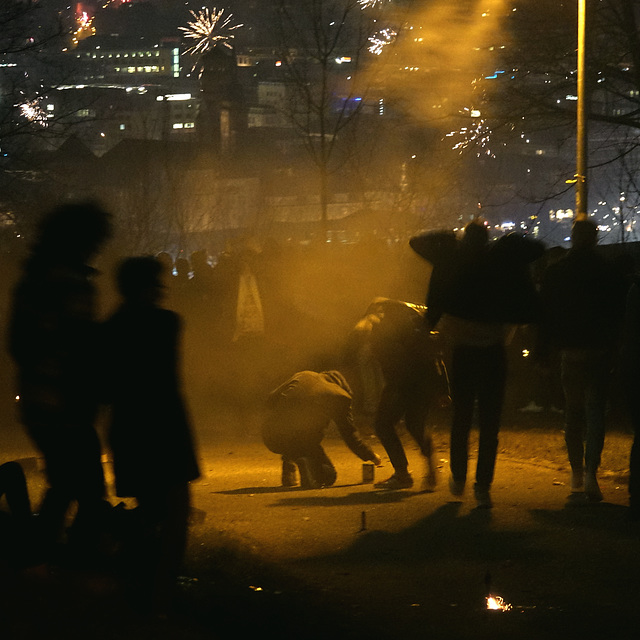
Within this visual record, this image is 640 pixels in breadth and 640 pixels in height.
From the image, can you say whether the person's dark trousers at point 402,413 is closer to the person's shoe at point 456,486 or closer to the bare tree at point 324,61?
the person's shoe at point 456,486

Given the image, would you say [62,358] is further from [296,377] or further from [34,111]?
[34,111]

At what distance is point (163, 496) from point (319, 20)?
671 inches

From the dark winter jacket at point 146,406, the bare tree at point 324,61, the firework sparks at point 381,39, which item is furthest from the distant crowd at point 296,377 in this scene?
the bare tree at point 324,61

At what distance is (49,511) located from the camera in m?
5.06

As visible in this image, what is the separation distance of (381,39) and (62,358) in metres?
15.9

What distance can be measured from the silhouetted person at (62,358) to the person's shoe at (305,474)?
4.08 metres

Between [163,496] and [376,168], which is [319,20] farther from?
[163,496]

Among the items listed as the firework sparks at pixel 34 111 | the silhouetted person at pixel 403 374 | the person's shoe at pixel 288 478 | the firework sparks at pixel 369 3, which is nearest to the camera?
the silhouetted person at pixel 403 374

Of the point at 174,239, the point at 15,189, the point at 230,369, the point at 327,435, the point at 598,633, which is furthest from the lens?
the point at 174,239

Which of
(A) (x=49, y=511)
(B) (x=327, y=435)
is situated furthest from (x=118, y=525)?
(B) (x=327, y=435)

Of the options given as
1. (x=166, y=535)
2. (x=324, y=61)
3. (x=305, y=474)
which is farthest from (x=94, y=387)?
(x=324, y=61)

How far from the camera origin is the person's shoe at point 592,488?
7.34m

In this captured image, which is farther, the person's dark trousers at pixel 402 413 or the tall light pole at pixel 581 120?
the tall light pole at pixel 581 120

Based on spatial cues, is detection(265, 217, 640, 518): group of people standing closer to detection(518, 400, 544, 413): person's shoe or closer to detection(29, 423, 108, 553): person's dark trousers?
detection(29, 423, 108, 553): person's dark trousers
